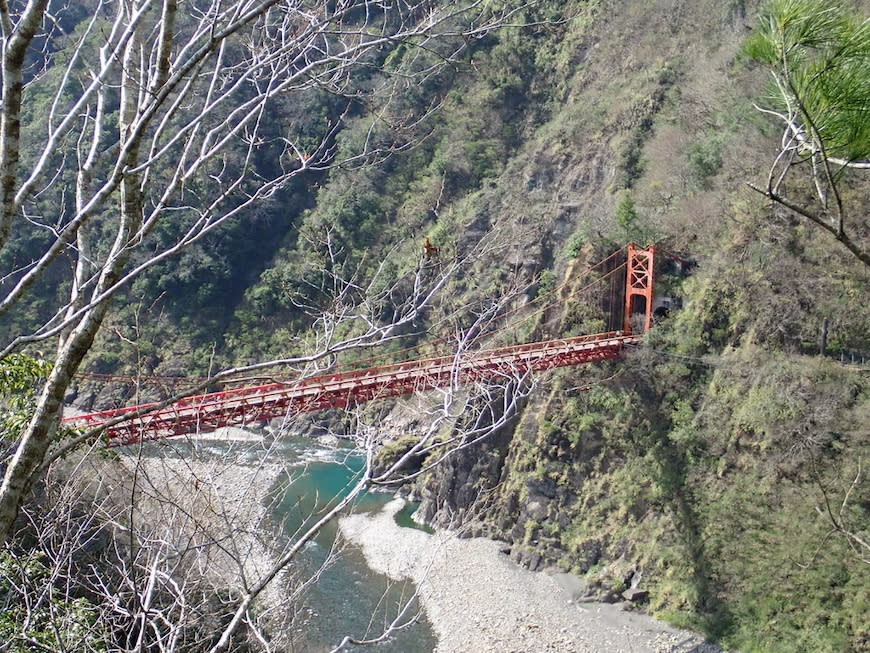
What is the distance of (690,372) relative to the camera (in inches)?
365

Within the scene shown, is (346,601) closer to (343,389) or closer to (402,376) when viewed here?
(343,389)

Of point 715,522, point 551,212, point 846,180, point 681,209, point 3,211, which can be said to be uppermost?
point 3,211

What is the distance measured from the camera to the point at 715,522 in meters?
8.20

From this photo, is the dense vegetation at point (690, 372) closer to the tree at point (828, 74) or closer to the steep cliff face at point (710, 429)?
the steep cliff face at point (710, 429)

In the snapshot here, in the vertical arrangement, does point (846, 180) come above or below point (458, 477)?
above

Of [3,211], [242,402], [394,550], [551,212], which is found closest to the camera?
[3,211]

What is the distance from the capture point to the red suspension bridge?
22.4ft

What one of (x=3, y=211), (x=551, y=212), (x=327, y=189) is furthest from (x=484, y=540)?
(x=327, y=189)

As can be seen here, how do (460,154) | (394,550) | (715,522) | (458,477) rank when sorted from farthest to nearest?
(460,154) < (458,477) < (394,550) < (715,522)

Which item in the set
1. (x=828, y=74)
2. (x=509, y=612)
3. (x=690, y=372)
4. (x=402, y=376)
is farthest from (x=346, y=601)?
(x=828, y=74)

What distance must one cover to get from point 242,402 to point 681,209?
6.66 meters

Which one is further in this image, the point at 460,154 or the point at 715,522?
the point at 460,154

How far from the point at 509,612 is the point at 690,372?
383cm

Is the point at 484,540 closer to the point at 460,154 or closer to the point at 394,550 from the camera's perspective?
the point at 394,550
